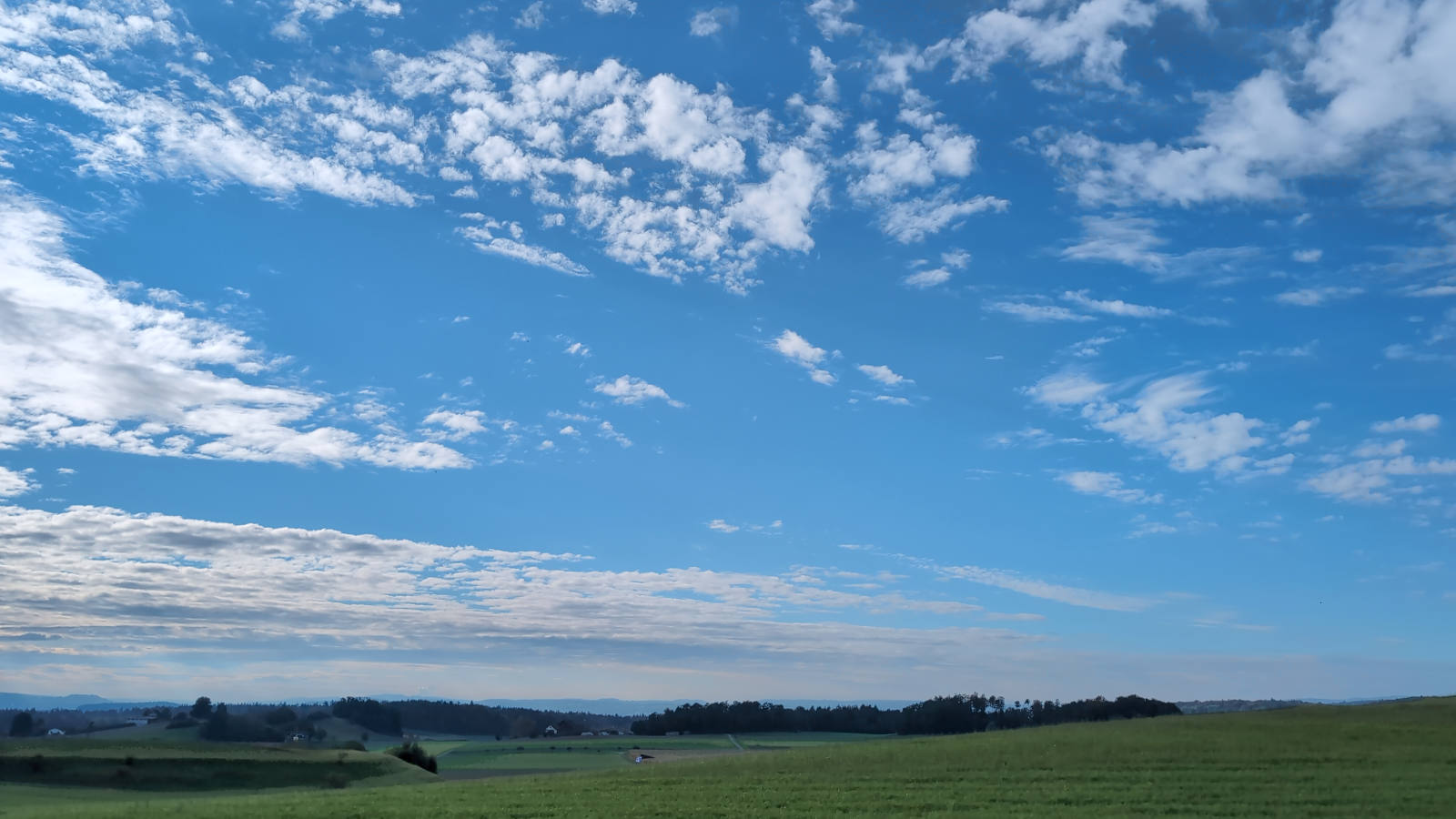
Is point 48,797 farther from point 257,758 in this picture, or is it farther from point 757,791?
point 757,791

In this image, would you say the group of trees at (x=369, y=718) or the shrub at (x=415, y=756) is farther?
the group of trees at (x=369, y=718)

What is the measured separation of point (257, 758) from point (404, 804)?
1425 inches

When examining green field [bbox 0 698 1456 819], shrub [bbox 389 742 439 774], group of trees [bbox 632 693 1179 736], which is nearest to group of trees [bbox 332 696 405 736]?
group of trees [bbox 632 693 1179 736]

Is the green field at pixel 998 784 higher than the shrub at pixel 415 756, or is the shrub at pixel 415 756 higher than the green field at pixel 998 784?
the green field at pixel 998 784

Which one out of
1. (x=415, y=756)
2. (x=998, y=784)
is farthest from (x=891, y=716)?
(x=998, y=784)

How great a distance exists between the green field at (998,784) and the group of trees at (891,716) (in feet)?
295

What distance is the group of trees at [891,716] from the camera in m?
142

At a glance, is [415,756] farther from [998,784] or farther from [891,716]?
[891,716]

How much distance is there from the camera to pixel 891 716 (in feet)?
536

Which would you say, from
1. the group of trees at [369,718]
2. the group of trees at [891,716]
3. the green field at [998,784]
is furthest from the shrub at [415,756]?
the group of trees at [369,718]

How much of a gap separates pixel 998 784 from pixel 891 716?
13118 cm

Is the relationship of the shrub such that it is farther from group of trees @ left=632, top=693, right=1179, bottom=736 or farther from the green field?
group of trees @ left=632, top=693, right=1179, bottom=736

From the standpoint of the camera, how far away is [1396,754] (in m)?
44.1

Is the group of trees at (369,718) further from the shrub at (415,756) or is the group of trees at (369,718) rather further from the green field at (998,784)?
the green field at (998,784)
